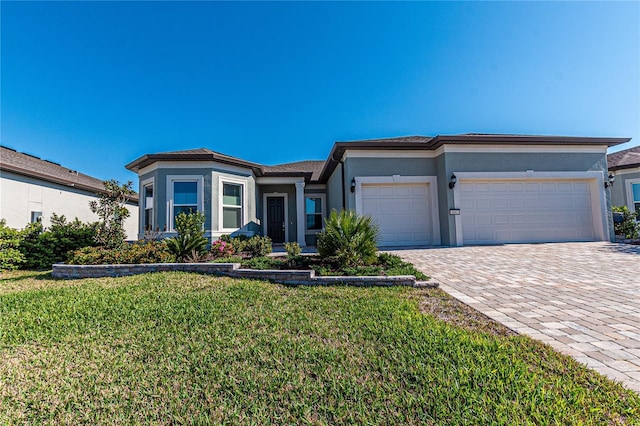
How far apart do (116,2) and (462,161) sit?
38.7ft

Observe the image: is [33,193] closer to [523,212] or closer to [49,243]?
[49,243]

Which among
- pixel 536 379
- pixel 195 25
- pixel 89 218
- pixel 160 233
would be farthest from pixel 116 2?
pixel 536 379

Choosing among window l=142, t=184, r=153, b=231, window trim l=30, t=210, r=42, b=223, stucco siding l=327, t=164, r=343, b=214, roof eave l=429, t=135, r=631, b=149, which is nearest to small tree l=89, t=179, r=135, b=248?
window l=142, t=184, r=153, b=231

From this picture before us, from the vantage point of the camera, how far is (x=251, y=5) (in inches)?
307

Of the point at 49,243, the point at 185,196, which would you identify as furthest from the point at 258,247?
the point at 49,243

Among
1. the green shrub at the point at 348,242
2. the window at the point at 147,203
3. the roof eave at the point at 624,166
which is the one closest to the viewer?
the green shrub at the point at 348,242

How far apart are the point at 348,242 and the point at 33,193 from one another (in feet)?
41.7

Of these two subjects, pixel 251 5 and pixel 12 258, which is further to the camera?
pixel 251 5

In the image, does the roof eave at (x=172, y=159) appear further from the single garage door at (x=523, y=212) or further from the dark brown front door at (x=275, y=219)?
the single garage door at (x=523, y=212)

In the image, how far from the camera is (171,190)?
8938 mm

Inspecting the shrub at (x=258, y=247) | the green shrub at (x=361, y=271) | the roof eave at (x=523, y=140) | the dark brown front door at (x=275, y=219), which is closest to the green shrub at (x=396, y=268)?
the green shrub at (x=361, y=271)

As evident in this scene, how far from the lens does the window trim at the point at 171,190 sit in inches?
347

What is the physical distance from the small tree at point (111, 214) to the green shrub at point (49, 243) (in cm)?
49

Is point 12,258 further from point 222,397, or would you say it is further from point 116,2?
point 222,397
